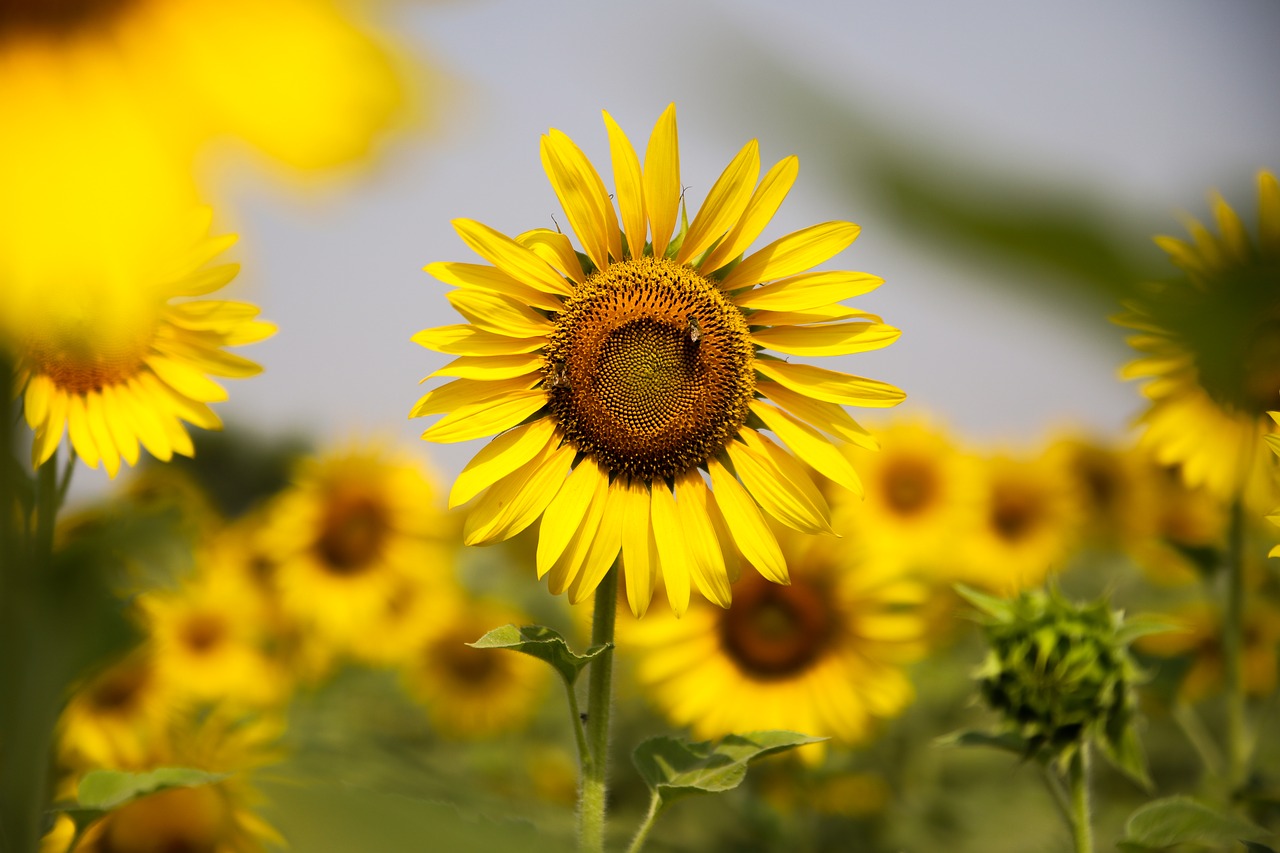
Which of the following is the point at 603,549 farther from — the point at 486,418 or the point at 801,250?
the point at 801,250

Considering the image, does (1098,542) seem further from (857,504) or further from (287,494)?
(287,494)

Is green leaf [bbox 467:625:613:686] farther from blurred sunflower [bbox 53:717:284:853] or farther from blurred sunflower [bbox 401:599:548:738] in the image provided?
blurred sunflower [bbox 401:599:548:738]

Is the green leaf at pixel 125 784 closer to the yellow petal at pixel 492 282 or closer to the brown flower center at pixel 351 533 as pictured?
the yellow petal at pixel 492 282

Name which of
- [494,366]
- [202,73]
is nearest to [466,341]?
[494,366]

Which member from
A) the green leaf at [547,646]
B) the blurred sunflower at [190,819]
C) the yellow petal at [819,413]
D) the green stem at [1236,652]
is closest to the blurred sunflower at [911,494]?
the green stem at [1236,652]

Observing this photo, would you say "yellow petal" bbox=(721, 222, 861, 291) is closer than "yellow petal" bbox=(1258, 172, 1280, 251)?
No

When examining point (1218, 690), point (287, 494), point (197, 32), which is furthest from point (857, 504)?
point (197, 32)

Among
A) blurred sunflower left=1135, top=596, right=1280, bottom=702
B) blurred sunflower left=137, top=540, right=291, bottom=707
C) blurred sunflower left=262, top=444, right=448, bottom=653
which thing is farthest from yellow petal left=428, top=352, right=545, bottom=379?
blurred sunflower left=137, top=540, right=291, bottom=707
